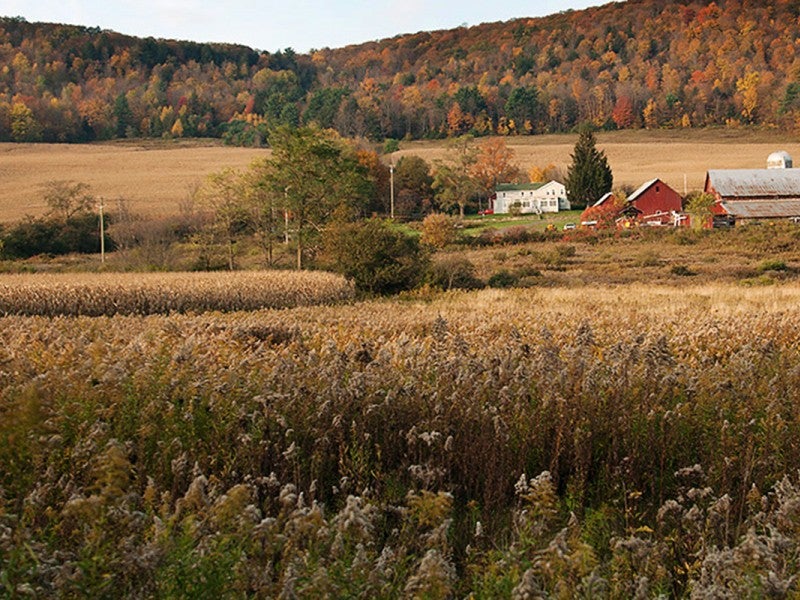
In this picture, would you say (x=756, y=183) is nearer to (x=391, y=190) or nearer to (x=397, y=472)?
(x=391, y=190)

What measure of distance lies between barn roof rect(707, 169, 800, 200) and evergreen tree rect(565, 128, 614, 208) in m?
13.5

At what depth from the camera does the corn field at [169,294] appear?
23125 mm

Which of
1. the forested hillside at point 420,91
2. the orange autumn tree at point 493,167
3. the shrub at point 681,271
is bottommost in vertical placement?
the shrub at point 681,271

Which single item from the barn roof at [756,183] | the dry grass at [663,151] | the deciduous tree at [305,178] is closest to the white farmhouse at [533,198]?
the dry grass at [663,151]

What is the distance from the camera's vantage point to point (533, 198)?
85.9 metres

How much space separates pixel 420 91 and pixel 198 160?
75.3 meters

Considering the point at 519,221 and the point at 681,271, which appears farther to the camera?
the point at 519,221

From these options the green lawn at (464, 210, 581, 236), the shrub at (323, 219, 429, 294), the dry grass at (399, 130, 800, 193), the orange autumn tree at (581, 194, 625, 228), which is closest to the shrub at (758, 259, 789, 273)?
the shrub at (323, 219, 429, 294)

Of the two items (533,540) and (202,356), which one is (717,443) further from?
(202,356)

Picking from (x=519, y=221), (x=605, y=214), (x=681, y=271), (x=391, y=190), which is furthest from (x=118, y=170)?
(x=681, y=271)

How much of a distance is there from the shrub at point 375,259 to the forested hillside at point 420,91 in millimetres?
93934

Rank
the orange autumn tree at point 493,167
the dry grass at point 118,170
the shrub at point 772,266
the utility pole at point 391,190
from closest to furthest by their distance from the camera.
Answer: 1. the shrub at point 772,266
2. the dry grass at point 118,170
3. the utility pole at point 391,190
4. the orange autumn tree at point 493,167

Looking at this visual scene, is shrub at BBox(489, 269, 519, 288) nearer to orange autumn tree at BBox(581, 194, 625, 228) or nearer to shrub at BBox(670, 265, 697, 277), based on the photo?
shrub at BBox(670, 265, 697, 277)

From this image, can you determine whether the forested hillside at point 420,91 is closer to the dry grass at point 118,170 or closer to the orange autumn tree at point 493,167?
the dry grass at point 118,170
